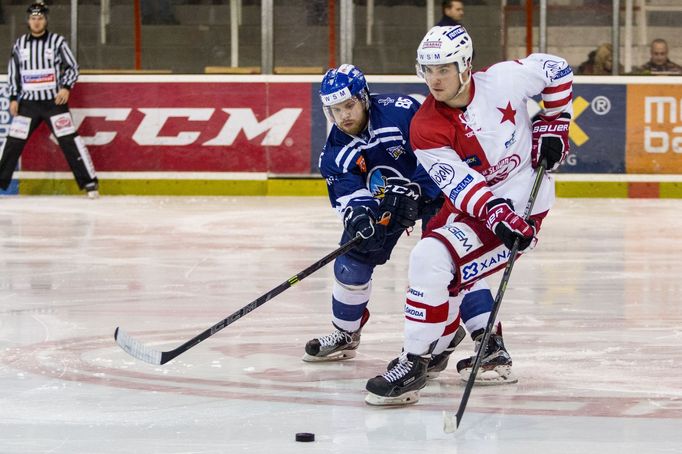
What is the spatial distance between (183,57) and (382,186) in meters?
6.24

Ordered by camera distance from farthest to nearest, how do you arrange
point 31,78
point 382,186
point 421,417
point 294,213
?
point 31,78, point 294,213, point 382,186, point 421,417

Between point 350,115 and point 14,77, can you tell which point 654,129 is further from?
point 350,115

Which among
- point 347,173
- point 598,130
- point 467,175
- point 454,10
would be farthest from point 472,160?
point 598,130

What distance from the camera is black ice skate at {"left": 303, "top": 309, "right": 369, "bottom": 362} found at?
4.23m

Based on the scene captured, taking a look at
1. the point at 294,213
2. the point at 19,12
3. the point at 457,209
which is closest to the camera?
the point at 457,209

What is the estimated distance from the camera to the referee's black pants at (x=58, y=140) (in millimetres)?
9719

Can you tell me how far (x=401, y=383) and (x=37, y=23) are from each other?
6.74 m

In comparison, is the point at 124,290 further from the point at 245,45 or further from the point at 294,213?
the point at 245,45

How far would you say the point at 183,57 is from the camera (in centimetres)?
1012

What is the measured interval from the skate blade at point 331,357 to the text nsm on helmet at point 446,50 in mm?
1015

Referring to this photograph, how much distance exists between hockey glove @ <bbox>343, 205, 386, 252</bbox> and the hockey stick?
0.42 metres

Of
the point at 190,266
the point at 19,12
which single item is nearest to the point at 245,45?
the point at 19,12

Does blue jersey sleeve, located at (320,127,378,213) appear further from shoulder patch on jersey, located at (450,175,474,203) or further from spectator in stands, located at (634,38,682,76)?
spectator in stands, located at (634,38,682,76)

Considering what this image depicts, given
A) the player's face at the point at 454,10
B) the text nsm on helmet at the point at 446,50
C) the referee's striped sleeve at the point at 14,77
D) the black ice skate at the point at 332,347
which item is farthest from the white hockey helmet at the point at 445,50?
the referee's striped sleeve at the point at 14,77
